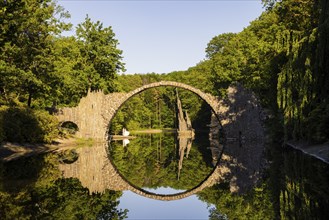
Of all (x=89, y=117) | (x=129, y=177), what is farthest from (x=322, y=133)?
(x=89, y=117)

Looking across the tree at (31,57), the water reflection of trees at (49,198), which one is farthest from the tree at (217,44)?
the water reflection of trees at (49,198)

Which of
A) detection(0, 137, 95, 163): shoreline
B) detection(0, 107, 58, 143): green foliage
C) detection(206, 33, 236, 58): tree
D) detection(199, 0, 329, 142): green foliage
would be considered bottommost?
detection(0, 137, 95, 163): shoreline

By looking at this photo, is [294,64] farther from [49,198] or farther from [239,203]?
[49,198]

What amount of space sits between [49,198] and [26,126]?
1722cm

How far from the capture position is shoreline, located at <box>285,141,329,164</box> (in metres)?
17.0

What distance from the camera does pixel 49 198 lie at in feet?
33.6

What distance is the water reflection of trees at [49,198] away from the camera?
27.7 ft

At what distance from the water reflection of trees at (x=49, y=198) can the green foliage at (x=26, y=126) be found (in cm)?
939

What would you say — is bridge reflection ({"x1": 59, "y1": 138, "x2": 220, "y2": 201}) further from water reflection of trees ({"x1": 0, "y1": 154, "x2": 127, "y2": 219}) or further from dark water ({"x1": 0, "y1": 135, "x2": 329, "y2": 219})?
water reflection of trees ({"x1": 0, "y1": 154, "x2": 127, "y2": 219})

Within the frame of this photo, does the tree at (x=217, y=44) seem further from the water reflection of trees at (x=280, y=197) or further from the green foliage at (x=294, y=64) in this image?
the water reflection of trees at (x=280, y=197)

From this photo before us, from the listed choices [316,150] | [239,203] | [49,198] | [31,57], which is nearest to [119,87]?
[31,57]

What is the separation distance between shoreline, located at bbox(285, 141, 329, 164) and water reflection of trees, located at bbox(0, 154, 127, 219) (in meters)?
9.78

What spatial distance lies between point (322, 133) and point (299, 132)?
98.9 inches

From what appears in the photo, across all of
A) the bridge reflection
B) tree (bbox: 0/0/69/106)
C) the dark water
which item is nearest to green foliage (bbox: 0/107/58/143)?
tree (bbox: 0/0/69/106)
